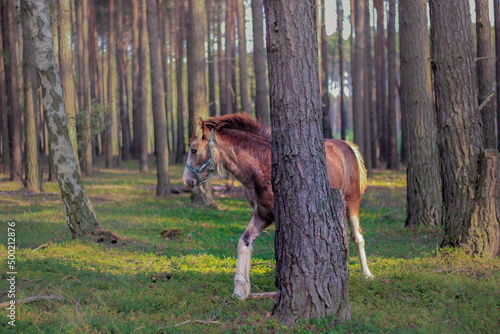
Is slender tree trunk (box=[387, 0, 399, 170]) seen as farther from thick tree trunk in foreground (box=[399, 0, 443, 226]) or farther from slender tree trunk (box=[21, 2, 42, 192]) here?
slender tree trunk (box=[21, 2, 42, 192])

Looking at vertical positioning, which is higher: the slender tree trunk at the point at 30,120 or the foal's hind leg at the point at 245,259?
the slender tree trunk at the point at 30,120

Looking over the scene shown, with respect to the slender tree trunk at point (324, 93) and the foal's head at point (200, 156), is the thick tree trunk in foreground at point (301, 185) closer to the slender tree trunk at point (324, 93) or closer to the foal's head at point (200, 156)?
the foal's head at point (200, 156)

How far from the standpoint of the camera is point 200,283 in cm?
643

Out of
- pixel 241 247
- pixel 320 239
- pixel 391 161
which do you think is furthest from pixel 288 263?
pixel 391 161

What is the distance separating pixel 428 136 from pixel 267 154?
551 centimetres

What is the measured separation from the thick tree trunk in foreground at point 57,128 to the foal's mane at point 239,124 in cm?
382

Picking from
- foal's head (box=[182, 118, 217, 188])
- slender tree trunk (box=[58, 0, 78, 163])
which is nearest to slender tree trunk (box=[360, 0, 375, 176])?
slender tree trunk (box=[58, 0, 78, 163])

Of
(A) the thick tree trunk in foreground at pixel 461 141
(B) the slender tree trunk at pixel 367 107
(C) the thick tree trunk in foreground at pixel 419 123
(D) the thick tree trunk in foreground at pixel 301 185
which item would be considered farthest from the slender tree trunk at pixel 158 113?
(D) the thick tree trunk in foreground at pixel 301 185

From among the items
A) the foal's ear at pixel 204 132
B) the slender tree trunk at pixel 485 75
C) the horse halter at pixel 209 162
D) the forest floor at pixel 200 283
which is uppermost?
the slender tree trunk at pixel 485 75

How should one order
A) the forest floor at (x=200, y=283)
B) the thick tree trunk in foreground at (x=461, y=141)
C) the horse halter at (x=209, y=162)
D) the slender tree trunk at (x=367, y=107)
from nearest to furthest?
the forest floor at (x=200, y=283), the horse halter at (x=209, y=162), the thick tree trunk in foreground at (x=461, y=141), the slender tree trunk at (x=367, y=107)

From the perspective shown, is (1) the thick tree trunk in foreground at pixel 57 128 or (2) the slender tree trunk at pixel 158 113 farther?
(2) the slender tree trunk at pixel 158 113

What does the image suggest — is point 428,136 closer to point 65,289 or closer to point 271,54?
point 271,54

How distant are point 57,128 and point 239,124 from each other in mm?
4311

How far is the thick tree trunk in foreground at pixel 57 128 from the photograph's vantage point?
8945 mm
